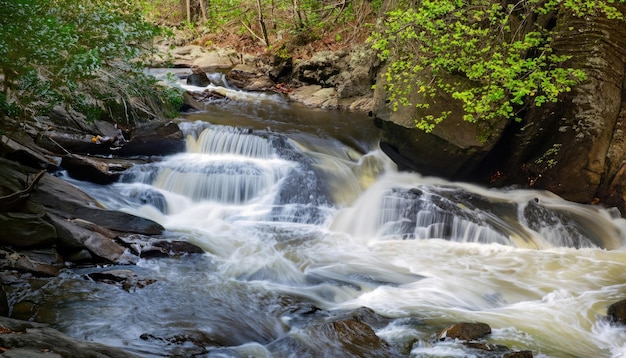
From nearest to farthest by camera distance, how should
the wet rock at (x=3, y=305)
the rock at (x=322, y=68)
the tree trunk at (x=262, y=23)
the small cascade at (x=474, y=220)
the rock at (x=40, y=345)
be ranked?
the rock at (x=40, y=345) → the wet rock at (x=3, y=305) → the small cascade at (x=474, y=220) → the rock at (x=322, y=68) → the tree trunk at (x=262, y=23)

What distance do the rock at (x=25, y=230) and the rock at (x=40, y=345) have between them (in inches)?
85.1

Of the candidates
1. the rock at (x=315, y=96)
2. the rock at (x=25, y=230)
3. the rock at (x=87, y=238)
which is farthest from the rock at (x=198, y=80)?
the rock at (x=25, y=230)

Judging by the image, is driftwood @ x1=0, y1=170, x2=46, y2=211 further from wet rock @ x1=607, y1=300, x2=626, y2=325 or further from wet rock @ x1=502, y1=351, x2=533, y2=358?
wet rock @ x1=607, y1=300, x2=626, y2=325

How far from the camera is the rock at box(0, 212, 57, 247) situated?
5.65 metres

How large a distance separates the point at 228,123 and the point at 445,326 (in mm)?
8282

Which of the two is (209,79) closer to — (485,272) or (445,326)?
(485,272)

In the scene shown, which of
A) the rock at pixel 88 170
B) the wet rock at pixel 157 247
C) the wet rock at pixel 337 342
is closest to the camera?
the wet rock at pixel 337 342

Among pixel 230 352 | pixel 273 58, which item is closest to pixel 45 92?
pixel 230 352

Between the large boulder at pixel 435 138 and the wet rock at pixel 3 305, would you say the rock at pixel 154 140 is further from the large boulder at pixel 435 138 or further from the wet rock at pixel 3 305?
the wet rock at pixel 3 305

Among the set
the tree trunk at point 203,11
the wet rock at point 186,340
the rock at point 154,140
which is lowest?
the wet rock at point 186,340

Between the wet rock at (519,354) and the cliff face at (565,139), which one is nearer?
the wet rock at (519,354)

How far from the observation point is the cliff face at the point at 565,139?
931cm

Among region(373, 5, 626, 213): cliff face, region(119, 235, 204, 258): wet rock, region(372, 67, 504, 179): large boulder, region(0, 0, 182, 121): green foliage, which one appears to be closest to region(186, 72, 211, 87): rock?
region(0, 0, 182, 121): green foliage

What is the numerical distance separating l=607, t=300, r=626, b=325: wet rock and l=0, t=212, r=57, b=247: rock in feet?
22.0
